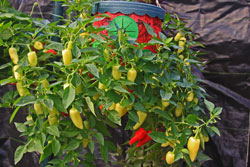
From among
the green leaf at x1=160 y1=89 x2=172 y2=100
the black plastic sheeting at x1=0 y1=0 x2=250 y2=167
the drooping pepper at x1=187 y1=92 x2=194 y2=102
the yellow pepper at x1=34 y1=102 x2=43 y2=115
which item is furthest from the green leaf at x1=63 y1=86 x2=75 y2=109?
the black plastic sheeting at x1=0 y1=0 x2=250 y2=167

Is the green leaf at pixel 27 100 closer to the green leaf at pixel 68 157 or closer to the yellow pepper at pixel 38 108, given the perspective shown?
the yellow pepper at pixel 38 108

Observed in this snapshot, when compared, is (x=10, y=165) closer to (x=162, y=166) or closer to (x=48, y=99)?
(x=162, y=166)

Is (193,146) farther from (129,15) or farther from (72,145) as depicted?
(129,15)

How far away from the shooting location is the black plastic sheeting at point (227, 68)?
1231 mm

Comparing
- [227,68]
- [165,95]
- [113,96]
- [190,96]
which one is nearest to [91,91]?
[113,96]

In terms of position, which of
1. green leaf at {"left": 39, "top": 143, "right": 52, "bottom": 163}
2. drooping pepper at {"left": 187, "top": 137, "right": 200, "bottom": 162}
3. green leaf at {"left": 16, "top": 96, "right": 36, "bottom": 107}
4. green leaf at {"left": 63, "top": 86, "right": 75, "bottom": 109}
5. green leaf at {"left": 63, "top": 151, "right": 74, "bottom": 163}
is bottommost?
green leaf at {"left": 63, "top": 151, "right": 74, "bottom": 163}

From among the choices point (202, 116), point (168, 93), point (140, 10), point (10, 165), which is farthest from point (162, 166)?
point (10, 165)

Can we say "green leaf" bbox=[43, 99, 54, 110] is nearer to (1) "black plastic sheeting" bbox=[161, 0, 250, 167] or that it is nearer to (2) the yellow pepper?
(2) the yellow pepper

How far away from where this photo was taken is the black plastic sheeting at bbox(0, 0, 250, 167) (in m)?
1.23

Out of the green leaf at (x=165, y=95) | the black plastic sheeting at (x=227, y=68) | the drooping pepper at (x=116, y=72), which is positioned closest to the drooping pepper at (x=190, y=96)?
the green leaf at (x=165, y=95)

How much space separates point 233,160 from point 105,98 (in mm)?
974

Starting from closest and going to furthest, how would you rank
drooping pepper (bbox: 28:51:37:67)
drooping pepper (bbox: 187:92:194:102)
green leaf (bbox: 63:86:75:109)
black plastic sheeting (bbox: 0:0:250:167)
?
1. green leaf (bbox: 63:86:75:109)
2. drooping pepper (bbox: 28:51:37:67)
3. drooping pepper (bbox: 187:92:194:102)
4. black plastic sheeting (bbox: 0:0:250:167)

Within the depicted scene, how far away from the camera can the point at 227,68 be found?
1.25m

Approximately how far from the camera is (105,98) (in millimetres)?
525
